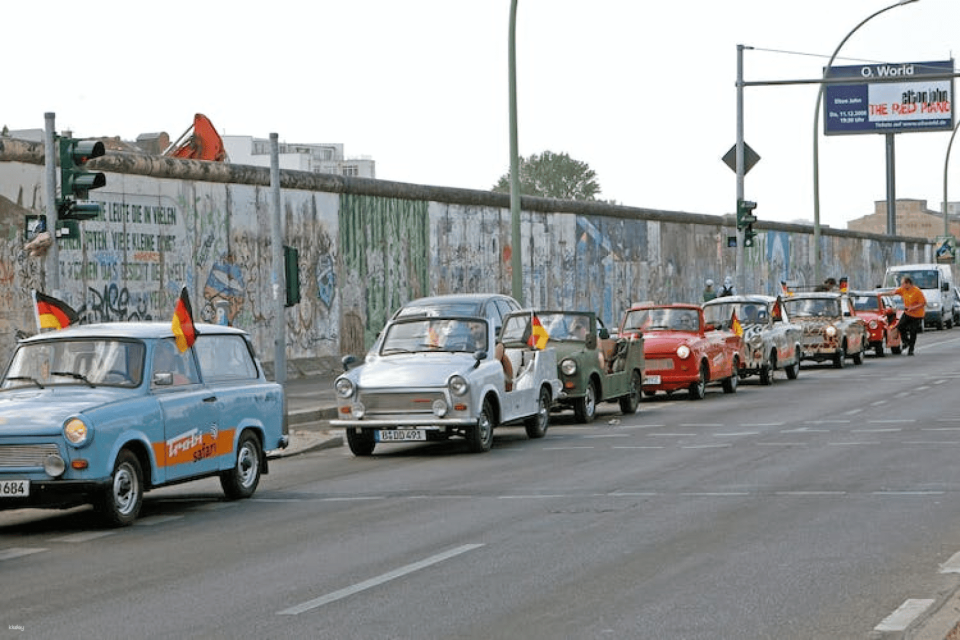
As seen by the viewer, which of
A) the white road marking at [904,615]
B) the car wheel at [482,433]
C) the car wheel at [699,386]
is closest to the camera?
the white road marking at [904,615]

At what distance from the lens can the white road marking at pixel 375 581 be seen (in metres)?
9.02

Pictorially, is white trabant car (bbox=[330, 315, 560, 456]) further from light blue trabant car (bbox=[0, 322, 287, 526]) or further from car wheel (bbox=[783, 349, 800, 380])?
car wheel (bbox=[783, 349, 800, 380])

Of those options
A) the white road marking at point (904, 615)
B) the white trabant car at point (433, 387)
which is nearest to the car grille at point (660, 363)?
the white trabant car at point (433, 387)

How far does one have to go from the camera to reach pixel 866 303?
42375 mm

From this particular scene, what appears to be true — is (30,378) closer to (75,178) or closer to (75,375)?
(75,375)

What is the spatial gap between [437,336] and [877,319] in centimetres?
2465

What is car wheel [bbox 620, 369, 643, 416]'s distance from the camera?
24766mm

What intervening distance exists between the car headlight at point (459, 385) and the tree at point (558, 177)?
128m

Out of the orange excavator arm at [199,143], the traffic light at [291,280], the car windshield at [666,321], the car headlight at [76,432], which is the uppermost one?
the orange excavator arm at [199,143]

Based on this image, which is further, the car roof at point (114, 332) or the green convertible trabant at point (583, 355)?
the green convertible trabant at point (583, 355)

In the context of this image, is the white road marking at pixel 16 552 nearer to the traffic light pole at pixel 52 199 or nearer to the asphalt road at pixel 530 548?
the asphalt road at pixel 530 548

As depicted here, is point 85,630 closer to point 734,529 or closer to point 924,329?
point 734,529

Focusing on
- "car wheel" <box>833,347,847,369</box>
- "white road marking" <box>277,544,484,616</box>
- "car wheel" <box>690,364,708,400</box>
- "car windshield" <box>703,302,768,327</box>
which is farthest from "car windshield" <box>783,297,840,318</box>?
"white road marking" <box>277,544,484,616</box>

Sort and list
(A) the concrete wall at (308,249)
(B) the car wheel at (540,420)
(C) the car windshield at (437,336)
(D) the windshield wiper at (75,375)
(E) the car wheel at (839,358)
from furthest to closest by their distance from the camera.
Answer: (E) the car wheel at (839,358) < (A) the concrete wall at (308,249) < (B) the car wheel at (540,420) < (C) the car windshield at (437,336) < (D) the windshield wiper at (75,375)
